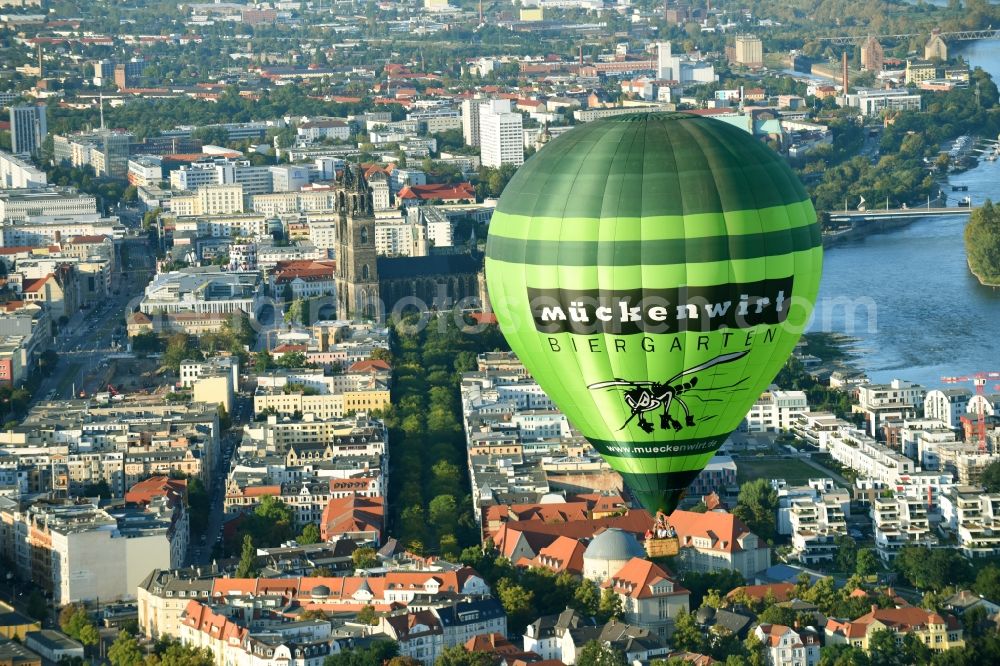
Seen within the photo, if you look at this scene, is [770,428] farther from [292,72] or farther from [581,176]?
[292,72]

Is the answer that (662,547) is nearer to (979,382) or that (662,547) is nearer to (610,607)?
(610,607)

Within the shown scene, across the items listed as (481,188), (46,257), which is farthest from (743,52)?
(46,257)

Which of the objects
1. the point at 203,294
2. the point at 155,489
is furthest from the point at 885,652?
the point at 203,294

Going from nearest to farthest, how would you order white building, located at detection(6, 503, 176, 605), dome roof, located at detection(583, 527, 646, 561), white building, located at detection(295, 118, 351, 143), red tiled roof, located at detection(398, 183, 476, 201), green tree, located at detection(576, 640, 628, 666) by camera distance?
green tree, located at detection(576, 640, 628, 666) → dome roof, located at detection(583, 527, 646, 561) → white building, located at detection(6, 503, 176, 605) → red tiled roof, located at detection(398, 183, 476, 201) → white building, located at detection(295, 118, 351, 143)

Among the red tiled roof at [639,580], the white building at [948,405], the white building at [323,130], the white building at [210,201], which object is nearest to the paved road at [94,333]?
the white building at [210,201]

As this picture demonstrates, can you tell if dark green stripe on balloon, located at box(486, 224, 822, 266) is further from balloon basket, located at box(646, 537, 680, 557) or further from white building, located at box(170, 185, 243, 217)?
white building, located at box(170, 185, 243, 217)

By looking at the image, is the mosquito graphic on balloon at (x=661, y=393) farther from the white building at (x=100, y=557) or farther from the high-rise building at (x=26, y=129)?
the high-rise building at (x=26, y=129)

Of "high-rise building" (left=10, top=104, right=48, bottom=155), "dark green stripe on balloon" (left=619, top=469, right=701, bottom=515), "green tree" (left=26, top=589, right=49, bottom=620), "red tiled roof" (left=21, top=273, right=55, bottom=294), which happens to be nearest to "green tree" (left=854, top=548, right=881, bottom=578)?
"green tree" (left=26, top=589, right=49, bottom=620)
